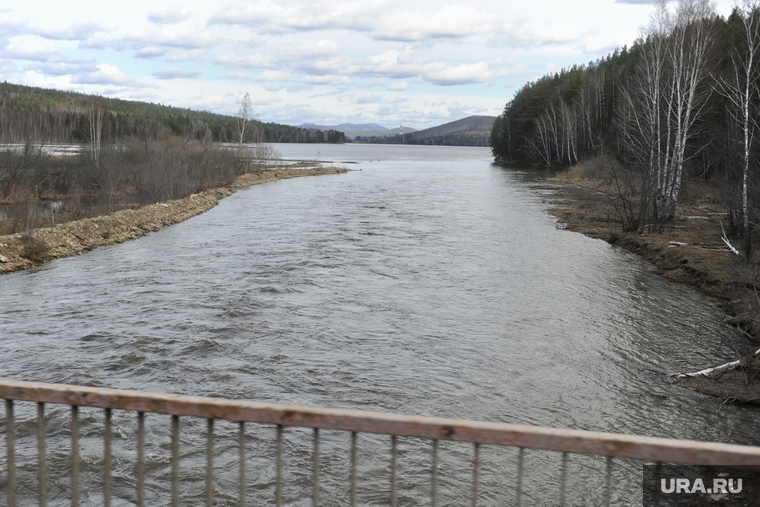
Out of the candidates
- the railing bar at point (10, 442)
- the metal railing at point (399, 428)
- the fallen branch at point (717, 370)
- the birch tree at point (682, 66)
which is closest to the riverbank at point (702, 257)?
the fallen branch at point (717, 370)

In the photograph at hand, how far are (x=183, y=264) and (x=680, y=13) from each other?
79.8ft

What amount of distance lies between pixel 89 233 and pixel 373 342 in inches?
690

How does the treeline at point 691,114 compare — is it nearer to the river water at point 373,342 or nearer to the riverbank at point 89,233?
the river water at point 373,342

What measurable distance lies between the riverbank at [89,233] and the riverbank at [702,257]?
20.3 meters

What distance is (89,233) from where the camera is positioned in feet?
90.6

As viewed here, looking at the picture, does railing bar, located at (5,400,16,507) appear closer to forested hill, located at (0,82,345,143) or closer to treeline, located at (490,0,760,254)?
treeline, located at (490,0,760,254)

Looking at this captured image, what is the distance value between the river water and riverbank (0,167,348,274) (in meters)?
1.02

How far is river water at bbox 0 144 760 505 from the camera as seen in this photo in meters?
9.72

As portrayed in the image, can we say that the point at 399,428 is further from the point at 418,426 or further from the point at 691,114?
the point at 691,114

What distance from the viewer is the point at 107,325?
1580 centimetres

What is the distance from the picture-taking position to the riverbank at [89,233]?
23312 millimetres

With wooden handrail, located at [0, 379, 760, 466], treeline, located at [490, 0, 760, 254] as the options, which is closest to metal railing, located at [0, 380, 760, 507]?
wooden handrail, located at [0, 379, 760, 466]

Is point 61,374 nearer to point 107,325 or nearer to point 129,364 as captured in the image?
point 129,364

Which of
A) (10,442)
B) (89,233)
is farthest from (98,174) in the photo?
(10,442)
